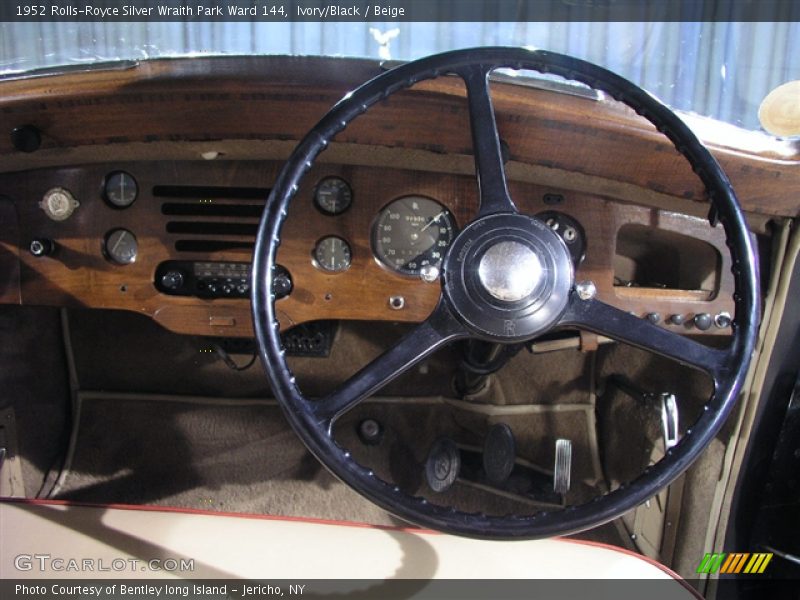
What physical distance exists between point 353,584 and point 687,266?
1.10 meters

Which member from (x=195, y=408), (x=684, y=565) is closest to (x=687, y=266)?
(x=684, y=565)

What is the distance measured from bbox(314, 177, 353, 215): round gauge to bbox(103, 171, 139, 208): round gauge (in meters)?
0.43

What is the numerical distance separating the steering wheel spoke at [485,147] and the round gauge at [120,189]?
2.80 ft

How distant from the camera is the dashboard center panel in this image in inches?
38.7

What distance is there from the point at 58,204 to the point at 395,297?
0.80 m

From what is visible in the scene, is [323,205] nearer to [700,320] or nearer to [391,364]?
[391,364]

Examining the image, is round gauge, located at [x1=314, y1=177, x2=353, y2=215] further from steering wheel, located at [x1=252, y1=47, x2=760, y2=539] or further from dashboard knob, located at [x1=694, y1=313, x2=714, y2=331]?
dashboard knob, located at [x1=694, y1=313, x2=714, y2=331]

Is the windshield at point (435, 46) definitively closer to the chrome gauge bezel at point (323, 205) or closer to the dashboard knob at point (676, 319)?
the chrome gauge bezel at point (323, 205)

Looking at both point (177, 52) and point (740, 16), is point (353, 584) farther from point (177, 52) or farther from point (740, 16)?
point (740, 16)

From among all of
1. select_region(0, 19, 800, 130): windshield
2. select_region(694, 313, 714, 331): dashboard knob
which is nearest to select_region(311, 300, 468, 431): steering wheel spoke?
select_region(0, 19, 800, 130): windshield

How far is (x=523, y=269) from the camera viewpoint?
98cm

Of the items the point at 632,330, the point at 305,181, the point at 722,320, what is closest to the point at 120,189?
the point at 305,181

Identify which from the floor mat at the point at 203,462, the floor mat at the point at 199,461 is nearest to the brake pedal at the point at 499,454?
the floor mat at the point at 203,462

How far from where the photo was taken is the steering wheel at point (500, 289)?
0.95m
